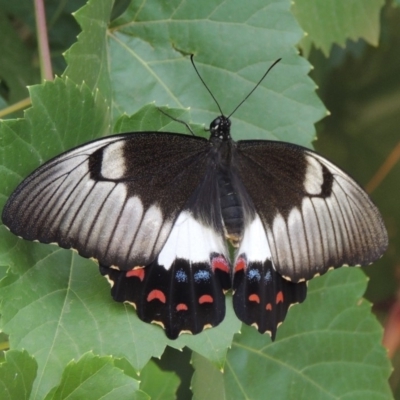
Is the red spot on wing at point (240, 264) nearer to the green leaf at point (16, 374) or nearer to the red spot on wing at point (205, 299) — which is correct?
the red spot on wing at point (205, 299)

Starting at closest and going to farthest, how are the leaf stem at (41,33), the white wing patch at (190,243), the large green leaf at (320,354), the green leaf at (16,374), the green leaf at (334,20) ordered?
the green leaf at (16,374) → the white wing patch at (190,243) → the leaf stem at (41,33) → the large green leaf at (320,354) → the green leaf at (334,20)

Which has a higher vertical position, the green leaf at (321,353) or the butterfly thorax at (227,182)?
the butterfly thorax at (227,182)

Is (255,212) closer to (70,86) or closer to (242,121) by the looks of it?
(242,121)

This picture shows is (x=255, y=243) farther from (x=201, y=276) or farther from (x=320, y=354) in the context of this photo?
(x=320, y=354)

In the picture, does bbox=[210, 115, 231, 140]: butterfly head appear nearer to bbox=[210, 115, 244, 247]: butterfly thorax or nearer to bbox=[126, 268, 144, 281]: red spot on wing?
bbox=[210, 115, 244, 247]: butterfly thorax

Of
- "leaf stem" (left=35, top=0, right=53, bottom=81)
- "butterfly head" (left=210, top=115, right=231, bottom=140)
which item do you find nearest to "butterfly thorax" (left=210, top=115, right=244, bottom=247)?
"butterfly head" (left=210, top=115, right=231, bottom=140)

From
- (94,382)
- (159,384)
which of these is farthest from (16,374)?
(159,384)

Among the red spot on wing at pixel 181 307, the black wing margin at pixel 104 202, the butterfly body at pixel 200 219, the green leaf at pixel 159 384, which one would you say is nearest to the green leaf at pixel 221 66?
the butterfly body at pixel 200 219
